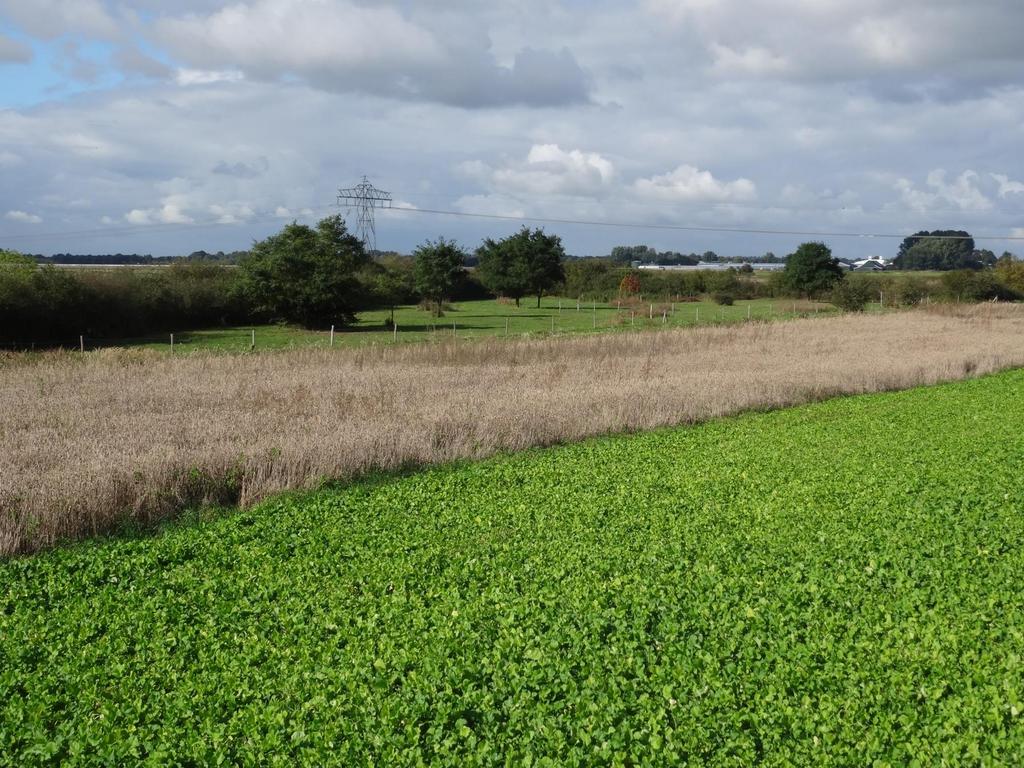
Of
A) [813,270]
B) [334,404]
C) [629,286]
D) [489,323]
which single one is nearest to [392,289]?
[489,323]

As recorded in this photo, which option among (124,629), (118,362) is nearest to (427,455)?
(124,629)

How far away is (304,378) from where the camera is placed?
19406mm

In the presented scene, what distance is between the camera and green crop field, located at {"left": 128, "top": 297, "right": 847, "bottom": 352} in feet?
123

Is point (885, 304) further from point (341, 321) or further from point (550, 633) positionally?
point (550, 633)

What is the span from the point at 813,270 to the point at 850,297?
9120mm

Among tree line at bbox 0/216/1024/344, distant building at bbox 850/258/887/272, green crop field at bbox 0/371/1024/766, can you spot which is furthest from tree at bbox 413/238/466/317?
distant building at bbox 850/258/887/272

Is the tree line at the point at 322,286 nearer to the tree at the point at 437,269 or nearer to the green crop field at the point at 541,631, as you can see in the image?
the tree at the point at 437,269

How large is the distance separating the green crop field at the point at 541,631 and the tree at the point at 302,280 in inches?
1367

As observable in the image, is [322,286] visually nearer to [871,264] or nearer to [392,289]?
[392,289]

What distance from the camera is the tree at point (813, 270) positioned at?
65250 millimetres

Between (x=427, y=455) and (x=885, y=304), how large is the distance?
55.7 m

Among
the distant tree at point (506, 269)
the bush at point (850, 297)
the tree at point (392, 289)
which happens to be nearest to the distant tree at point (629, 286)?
the distant tree at point (506, 269)

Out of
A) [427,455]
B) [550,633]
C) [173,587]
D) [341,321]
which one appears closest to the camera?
[550,633]

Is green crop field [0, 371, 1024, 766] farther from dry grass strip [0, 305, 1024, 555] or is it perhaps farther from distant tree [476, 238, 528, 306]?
distant tree [476, 238, 528, 306]
